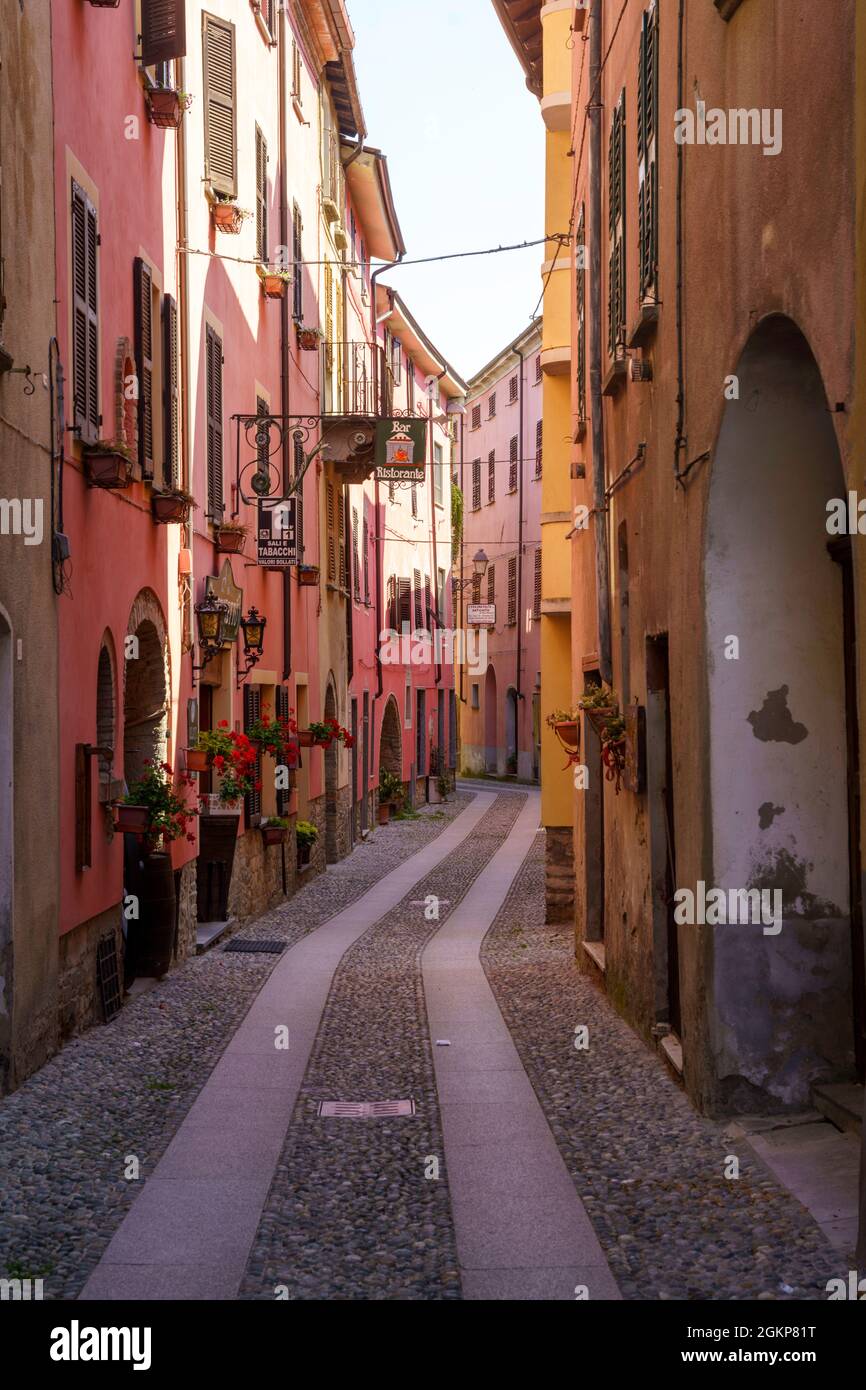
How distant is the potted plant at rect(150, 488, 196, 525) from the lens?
497 inches

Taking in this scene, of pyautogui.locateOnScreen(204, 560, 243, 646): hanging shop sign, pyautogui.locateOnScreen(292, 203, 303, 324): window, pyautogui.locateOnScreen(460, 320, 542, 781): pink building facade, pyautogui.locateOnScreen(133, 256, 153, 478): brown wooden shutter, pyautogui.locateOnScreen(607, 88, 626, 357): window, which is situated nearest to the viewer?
pyautogui.locateOnScreen(607, 88, 626, 357): window

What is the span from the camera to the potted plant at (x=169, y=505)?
12617 millimetres

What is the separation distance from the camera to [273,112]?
19.4 metres

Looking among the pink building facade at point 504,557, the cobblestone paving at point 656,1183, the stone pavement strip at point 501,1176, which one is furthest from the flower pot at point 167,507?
the pink building facade at point 504,557

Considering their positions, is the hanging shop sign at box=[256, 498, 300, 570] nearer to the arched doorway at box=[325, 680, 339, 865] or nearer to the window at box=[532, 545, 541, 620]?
the arched doorway at box=[325, 680, 339, 865]

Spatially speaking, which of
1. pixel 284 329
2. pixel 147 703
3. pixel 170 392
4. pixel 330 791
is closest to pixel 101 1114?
pixel 147 703

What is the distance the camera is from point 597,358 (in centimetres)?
1230

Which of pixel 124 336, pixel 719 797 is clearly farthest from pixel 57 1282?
pixel 124 336

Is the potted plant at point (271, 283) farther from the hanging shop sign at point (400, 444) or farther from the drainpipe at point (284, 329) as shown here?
→ the hanging shop sign at point (400, 444)

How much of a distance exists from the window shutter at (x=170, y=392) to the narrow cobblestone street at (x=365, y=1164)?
4358 millimetres

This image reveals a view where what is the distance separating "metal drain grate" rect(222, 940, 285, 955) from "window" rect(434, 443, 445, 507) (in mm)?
27573

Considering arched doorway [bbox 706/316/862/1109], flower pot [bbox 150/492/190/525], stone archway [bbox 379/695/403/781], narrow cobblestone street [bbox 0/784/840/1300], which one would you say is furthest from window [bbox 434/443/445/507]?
arched doorway [bbox 706/316/862/1109]

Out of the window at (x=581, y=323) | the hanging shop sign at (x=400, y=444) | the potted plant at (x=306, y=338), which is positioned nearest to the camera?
the window at (x=581, y=323)

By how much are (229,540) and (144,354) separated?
140 inches
